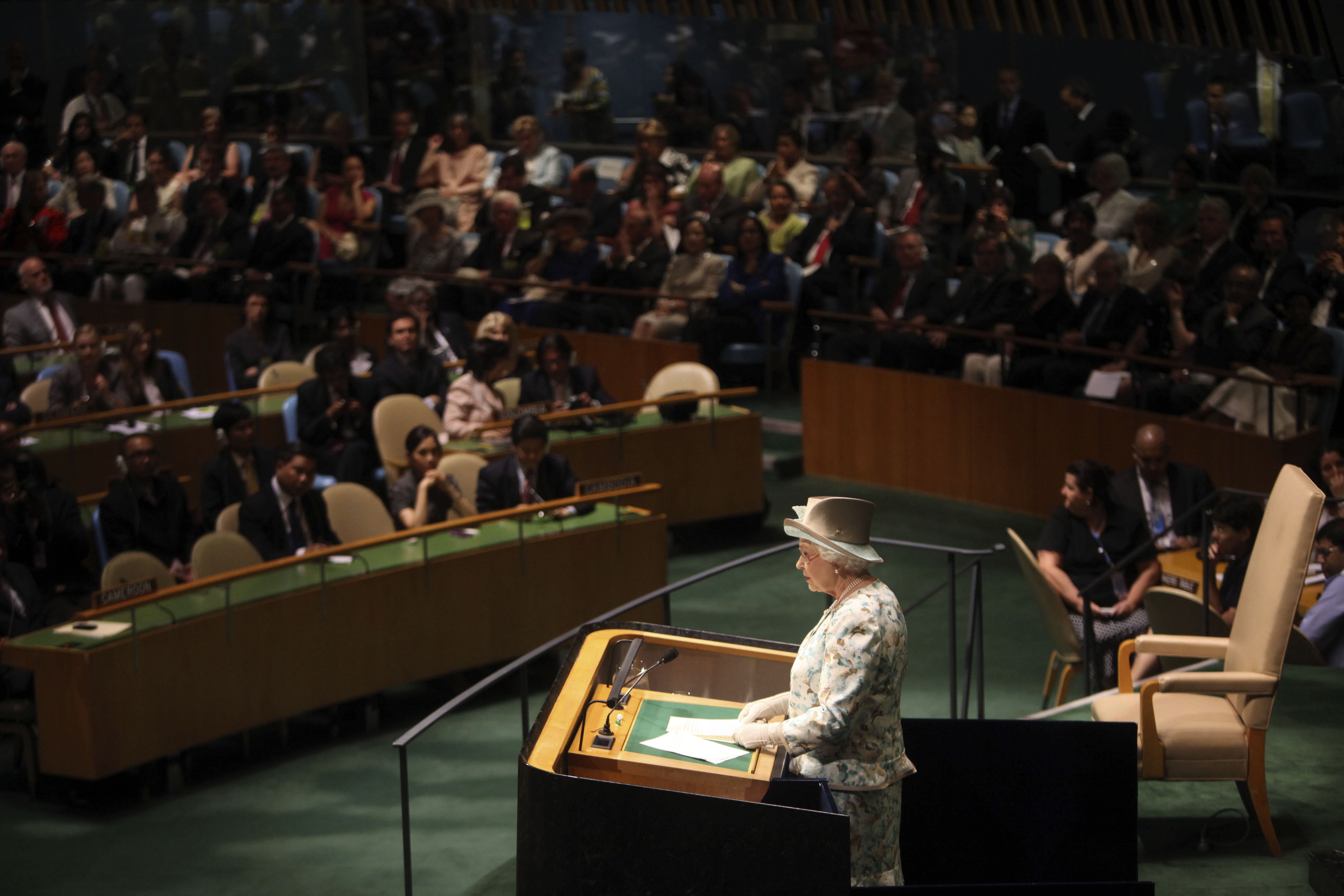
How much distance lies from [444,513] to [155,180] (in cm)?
654

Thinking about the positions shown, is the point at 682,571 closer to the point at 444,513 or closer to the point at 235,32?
the point at 444,513

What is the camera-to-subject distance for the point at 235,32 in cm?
1471

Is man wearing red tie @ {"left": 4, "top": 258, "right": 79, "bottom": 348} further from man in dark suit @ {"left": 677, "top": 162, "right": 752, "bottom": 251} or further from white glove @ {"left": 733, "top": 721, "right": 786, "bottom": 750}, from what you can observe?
white glove @ {"left": 733, "top": 721, "right": 786, "bottom": 750}

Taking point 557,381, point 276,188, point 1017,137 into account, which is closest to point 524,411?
point 557,381

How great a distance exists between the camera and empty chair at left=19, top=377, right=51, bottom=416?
8758mm

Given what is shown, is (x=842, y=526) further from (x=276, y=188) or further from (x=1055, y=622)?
(x=276, y=188)

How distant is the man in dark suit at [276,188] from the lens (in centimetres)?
1174

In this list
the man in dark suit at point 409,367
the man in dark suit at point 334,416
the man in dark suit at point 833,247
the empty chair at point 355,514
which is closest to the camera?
the empty chair at point 355,514

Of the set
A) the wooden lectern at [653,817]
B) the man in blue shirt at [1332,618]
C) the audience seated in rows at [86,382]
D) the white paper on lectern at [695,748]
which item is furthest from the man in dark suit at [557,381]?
the white paper on lectern at [695,748]

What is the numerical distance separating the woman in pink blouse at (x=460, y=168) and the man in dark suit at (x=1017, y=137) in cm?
381

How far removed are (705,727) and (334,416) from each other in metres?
5.22

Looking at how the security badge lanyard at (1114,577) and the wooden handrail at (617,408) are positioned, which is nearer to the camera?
the security badge lanyard at (1114,577)

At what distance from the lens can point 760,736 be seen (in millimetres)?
3400

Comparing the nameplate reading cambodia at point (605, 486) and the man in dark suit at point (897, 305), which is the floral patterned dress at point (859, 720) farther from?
the man in dark suit at point (897, 305)
